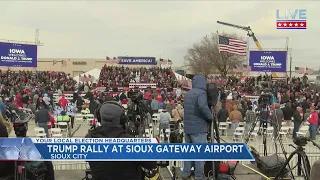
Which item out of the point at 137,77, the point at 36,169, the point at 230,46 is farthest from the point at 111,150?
the point at 137,77

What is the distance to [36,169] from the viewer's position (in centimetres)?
353

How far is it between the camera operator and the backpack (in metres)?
0.72

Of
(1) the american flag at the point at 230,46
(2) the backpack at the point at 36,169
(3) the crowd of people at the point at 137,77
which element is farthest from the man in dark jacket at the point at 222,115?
(3) the crowd of people at the point at 137,77

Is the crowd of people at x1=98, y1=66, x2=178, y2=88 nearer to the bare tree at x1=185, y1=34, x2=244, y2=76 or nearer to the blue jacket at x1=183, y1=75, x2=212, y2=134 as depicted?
the bare tree at x1=185, y1=34, x2=244, y2=76

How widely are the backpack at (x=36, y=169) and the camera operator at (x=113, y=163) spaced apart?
28.3 inches

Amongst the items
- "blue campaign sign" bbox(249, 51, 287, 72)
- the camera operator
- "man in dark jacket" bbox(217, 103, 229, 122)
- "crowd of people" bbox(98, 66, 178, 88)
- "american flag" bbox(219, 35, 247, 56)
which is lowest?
"man in dark jacket" bbox(217, 103, 229, 122)

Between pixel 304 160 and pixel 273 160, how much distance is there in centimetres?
179

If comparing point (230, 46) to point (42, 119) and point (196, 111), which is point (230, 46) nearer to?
point (42, 119)

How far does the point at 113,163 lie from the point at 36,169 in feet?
3.12

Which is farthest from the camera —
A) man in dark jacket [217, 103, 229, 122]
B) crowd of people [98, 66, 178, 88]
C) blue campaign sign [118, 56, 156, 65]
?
blue campaign sign [118, 56, 156, 65]

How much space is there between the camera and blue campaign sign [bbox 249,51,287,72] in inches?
1065

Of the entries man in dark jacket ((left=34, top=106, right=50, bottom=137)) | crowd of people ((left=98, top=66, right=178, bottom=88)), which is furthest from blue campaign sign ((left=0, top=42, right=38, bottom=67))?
man in dark jacket ((left=34, top=106, right=50, bottom=137))

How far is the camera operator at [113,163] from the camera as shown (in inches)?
118

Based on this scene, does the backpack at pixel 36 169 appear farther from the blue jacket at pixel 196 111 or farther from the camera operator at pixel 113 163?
the blue jacket at pixel 196 111
